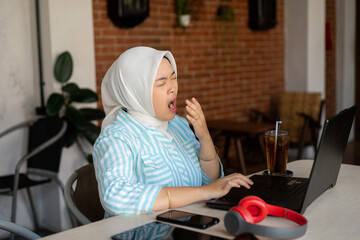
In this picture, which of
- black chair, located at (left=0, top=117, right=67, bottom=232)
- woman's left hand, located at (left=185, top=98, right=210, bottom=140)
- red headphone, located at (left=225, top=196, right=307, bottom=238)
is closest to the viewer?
red headphone, located at (left=225, top=196, right=307, bottom=238)

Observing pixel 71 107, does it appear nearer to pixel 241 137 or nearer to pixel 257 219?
pixel 241 137

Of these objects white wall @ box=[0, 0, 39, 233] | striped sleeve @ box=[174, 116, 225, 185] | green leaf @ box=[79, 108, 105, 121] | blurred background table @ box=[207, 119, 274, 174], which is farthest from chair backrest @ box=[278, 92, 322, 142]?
striped sleeve @ box=[174, 116, 225, 185]

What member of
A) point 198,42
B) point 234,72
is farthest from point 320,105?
point 198,42

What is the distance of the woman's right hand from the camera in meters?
1.67

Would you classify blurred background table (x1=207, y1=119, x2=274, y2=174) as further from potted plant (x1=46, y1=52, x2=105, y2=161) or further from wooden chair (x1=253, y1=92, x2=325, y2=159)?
potted plant (x1=46, y1=52, x2=105, y2=161)

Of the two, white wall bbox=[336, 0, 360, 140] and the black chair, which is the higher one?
white wall bbox=[336, 0, 360, 140]

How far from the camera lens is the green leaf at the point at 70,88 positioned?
3680 mm

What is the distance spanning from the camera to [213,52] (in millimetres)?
5398

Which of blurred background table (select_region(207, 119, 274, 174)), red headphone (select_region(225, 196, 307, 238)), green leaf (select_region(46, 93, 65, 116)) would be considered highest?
green leaf (select_region(46, 93, 65, 116))

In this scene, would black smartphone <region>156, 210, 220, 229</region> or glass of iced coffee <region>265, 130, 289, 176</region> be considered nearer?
black smartphone <region>156, 210, 220, 229</region>

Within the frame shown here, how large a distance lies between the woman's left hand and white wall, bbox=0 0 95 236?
6.83 ft

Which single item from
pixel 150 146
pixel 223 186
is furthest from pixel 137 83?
pixel 223 186

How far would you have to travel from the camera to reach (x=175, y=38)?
4.97 meters

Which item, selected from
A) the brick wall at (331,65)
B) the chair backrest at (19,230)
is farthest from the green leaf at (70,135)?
the brick wall at (331,65)
